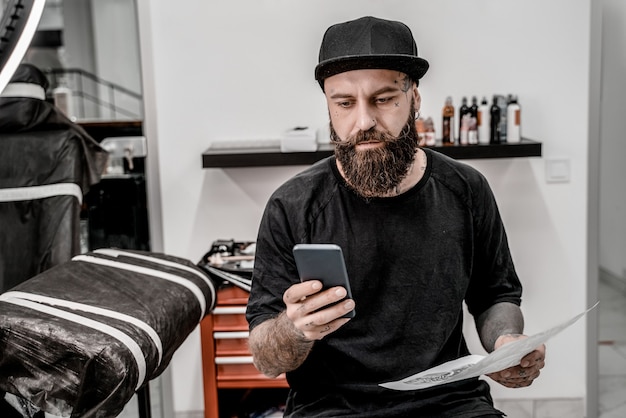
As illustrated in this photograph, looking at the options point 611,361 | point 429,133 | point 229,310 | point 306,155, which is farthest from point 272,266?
point 611,361

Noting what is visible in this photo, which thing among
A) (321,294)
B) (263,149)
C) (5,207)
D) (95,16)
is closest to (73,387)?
(321,294)

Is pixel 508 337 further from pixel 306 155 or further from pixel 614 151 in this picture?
pixel 614 151

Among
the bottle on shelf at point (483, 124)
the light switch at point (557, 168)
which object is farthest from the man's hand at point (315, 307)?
the light switch at point (557, 168)

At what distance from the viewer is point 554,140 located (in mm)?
3090

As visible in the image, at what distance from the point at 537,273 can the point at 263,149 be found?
1.29 meters

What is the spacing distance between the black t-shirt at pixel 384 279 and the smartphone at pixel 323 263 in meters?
0.39

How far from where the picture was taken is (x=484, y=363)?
1.37 m

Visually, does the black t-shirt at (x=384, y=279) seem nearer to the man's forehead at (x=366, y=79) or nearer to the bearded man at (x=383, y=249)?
the bearded man at (x=383, y=249)

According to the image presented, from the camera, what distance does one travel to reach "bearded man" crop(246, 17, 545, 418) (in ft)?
5.33

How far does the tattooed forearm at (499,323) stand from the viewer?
1694mm

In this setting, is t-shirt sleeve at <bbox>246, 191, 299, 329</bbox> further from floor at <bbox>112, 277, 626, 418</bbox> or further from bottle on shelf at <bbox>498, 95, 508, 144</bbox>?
floor at <bbox>112, 277, 626, 418</bbox>

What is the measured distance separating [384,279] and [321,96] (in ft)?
5.04

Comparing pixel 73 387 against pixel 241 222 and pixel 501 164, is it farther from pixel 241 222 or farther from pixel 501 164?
pixel 501 164

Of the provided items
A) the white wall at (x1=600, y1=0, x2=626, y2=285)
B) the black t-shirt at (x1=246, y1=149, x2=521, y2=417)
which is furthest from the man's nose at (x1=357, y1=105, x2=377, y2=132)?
the white wall at (x1=600, y1=0, x2=626, y2=285)
